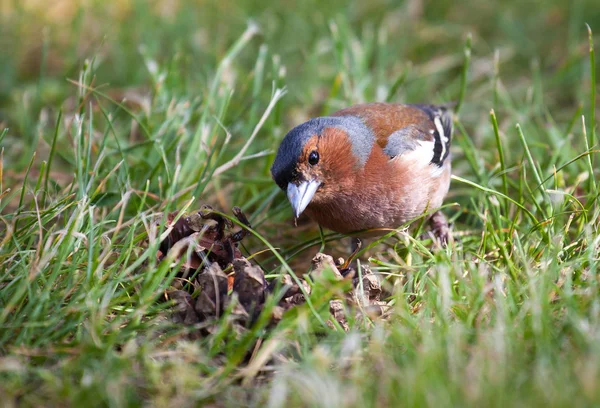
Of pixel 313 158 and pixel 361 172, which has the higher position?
pixel 313 158

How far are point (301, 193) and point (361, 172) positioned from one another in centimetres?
47

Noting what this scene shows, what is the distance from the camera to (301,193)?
3.52m

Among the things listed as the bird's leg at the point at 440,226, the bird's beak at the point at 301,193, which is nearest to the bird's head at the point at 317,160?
the bird's beak at the point at 301,193

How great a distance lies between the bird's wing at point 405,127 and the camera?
4039 mm

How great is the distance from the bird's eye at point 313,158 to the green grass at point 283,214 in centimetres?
57

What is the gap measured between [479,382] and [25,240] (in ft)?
7.88

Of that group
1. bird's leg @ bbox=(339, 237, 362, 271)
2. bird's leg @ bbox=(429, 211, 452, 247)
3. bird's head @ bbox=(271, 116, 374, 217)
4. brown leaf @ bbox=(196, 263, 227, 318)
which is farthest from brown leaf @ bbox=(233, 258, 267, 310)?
bird's leg @ bbox=(429, 211, 452, 247)

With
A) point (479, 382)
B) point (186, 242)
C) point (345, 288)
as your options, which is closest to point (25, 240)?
point (186, 242)

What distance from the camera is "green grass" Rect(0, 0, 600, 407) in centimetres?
239

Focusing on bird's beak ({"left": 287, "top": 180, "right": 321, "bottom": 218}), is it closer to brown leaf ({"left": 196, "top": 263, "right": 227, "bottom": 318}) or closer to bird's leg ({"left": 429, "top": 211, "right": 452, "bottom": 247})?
brown leaf ({"left": 196, "top": 263, "right": 227, "bottom": 318})

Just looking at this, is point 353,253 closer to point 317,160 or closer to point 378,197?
point 378,197

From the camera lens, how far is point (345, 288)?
283 centimetres

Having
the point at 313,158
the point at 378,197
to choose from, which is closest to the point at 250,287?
the point at 313,158

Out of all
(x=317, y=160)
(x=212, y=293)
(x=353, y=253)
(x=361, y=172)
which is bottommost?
(x=353, y=253)
